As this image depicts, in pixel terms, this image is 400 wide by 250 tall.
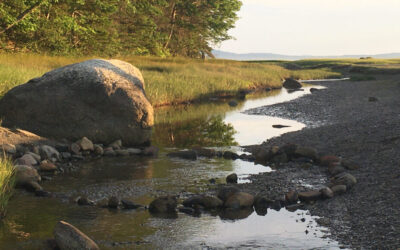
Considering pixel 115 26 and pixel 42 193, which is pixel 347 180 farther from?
pixel 115 26

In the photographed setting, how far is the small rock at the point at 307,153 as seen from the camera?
425 inches

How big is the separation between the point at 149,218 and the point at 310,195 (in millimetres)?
2657

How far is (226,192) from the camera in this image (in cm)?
800

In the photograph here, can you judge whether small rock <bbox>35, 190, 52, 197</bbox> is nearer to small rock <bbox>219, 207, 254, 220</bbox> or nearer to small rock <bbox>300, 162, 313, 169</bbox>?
small rock <bbox>219, 207, 254, 220</bbox>

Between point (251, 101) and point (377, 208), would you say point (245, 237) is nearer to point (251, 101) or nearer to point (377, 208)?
point (377, 208)

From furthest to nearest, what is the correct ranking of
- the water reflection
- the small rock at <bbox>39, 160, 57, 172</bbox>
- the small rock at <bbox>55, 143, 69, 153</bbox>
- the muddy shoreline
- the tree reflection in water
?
1. the water reflection
2. the tree reflection in water
3. the small rock at <bbox>55, 143, 69, 153</bbox>
4. the small rock at <bbox>39, 160, 57, 172</bbox>
5. the muddy shoreline

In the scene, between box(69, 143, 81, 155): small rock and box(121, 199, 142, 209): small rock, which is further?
box(69, 143, 81, 155): small rock

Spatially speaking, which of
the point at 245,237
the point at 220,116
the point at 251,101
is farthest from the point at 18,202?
the point at 251,101

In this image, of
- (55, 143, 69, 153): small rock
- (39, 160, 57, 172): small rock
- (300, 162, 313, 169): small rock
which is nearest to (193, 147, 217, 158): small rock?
(300, 162, 313, 169): small rock

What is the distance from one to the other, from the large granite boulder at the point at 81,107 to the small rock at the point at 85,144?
79 centimetres

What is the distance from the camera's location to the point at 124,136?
13461 mm

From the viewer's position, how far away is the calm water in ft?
20.1

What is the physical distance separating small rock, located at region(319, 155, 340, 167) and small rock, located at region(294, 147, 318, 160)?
0.26 m

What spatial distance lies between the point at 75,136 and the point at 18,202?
5393mm
